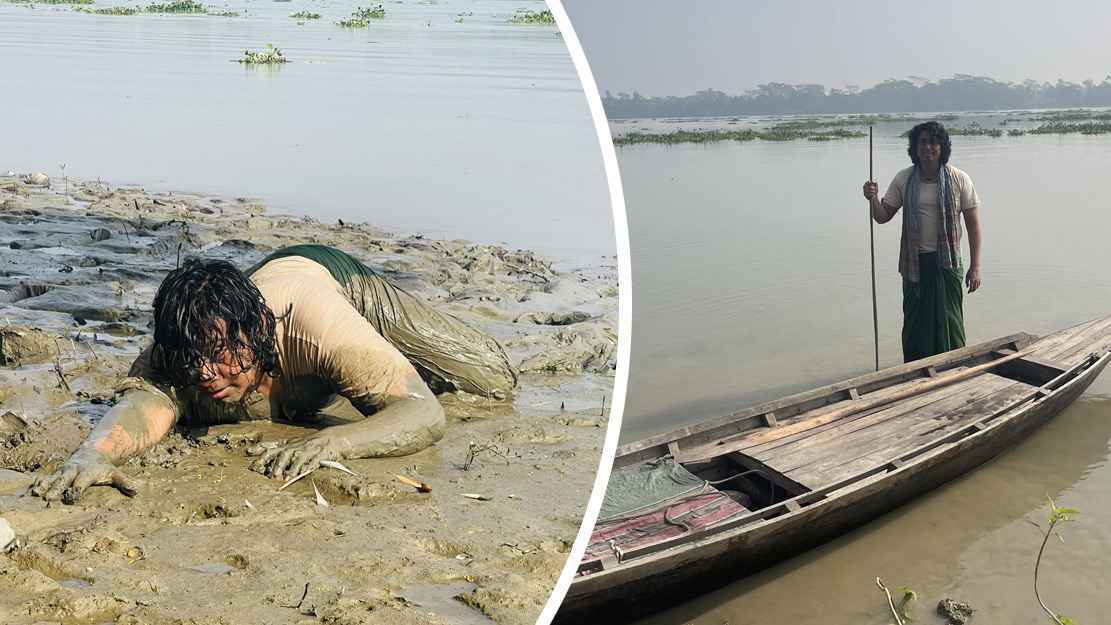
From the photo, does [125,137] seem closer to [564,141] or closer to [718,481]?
[564,141]

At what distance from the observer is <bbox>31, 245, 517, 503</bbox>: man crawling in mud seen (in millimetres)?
1791

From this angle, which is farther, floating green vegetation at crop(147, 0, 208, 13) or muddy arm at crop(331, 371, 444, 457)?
floating green vegetation at crop(147, 0, 208, 13)

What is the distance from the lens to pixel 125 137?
270 centimetres

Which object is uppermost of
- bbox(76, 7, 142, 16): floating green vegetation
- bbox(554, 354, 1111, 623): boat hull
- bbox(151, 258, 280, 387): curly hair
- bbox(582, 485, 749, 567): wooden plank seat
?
bbox(76, 7, 142, 16): floating green vegetation

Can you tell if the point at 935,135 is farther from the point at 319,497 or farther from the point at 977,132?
the point at 977,132

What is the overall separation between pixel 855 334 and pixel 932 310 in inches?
95.0

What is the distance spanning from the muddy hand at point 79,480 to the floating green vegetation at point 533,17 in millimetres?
1123

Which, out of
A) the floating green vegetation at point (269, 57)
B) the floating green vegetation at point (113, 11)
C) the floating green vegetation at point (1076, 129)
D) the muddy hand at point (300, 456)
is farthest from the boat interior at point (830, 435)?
the floating green vegetation at point (1076, 129)

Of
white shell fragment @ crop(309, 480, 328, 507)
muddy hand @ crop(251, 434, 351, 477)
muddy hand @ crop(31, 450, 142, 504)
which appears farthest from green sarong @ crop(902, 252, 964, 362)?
muddy hand @ crop(31, 450, 142, 504)

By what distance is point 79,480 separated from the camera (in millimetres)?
1745

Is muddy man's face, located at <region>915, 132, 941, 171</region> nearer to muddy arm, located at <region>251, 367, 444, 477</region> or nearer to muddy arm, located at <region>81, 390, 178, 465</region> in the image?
muddy arm, located at <region>251, 367, 444, 477</region>

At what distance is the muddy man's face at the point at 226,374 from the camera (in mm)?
1856

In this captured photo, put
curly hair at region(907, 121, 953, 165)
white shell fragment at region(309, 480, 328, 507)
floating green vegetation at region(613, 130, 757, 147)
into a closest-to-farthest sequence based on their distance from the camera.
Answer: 1. white shell fragment at region(309, 480, 328, 507)
2. curly hair at region(907, 121, 953, 165)
3. floating green vegetation at region(613, 130, 757, 147)

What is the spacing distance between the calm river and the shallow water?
8.47 feet
